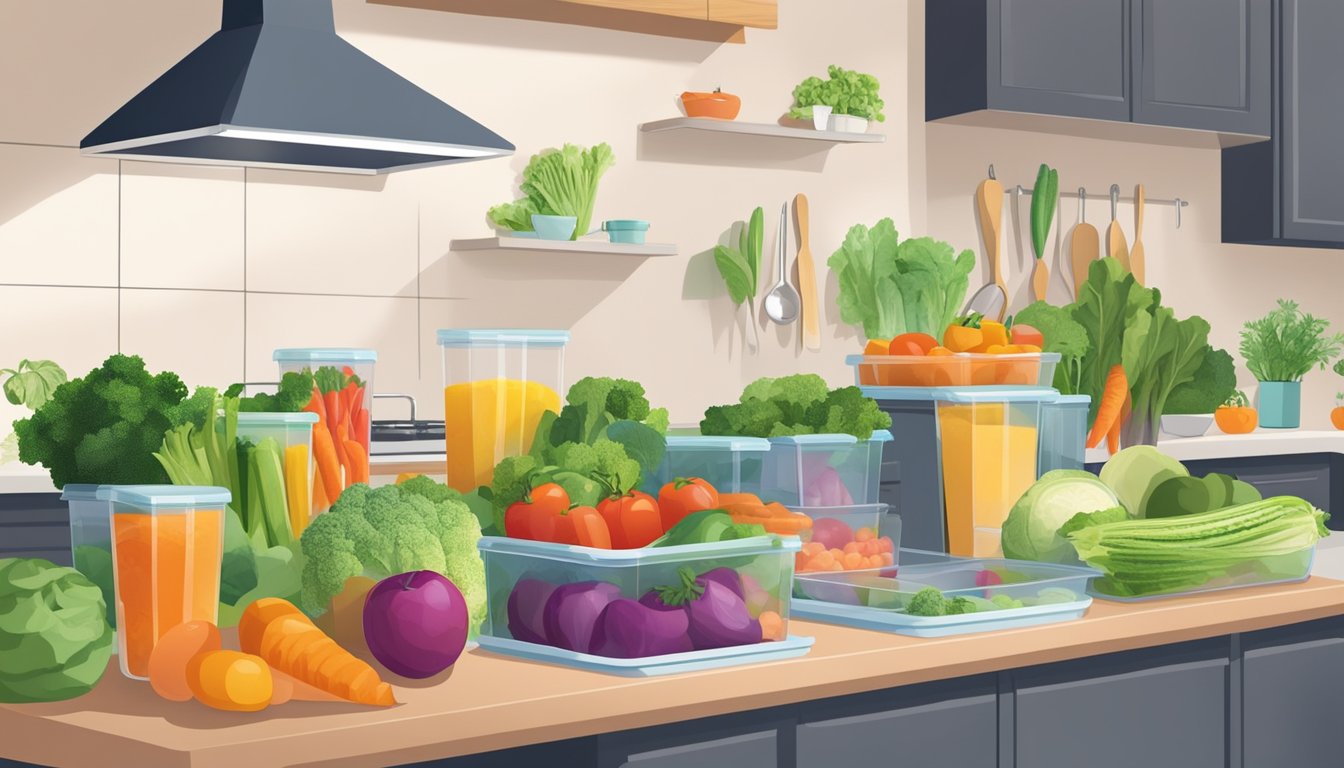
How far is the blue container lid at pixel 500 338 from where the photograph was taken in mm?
1793

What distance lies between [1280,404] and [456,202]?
3.00 metres

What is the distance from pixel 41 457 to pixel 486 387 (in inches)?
19.3

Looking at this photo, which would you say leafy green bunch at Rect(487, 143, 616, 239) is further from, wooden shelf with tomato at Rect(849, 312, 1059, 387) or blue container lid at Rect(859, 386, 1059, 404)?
blue container lid at Rect(859, 386, 1059, 404)

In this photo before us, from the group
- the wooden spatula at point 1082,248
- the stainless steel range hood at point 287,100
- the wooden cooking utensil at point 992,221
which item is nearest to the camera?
the stainless steel range hood at point 287,100

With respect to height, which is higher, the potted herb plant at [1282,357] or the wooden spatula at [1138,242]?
the wooden spatula at [1138,242]

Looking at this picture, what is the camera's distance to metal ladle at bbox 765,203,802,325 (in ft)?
15.4

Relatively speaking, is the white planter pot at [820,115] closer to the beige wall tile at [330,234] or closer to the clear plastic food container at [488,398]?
the beige wall tile at [330,234]

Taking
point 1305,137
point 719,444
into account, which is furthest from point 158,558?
point 1305,137

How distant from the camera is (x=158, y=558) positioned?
1.32m

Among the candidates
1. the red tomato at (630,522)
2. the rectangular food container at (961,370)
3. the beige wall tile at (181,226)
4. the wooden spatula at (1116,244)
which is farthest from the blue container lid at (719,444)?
the wooden spatula at (1116,244)

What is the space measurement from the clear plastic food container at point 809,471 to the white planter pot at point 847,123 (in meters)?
2.92

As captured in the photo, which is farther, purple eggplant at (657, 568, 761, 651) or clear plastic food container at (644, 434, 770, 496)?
clear plastic food container at (644, 434, 770, 496)

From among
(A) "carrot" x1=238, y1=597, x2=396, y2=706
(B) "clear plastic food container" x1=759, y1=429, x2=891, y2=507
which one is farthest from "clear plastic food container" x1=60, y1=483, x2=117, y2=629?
(B) "clear plastic food container" x1=759, y1=429, x2=891, y2=507

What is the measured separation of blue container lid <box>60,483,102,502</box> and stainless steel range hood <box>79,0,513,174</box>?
1.31 m
